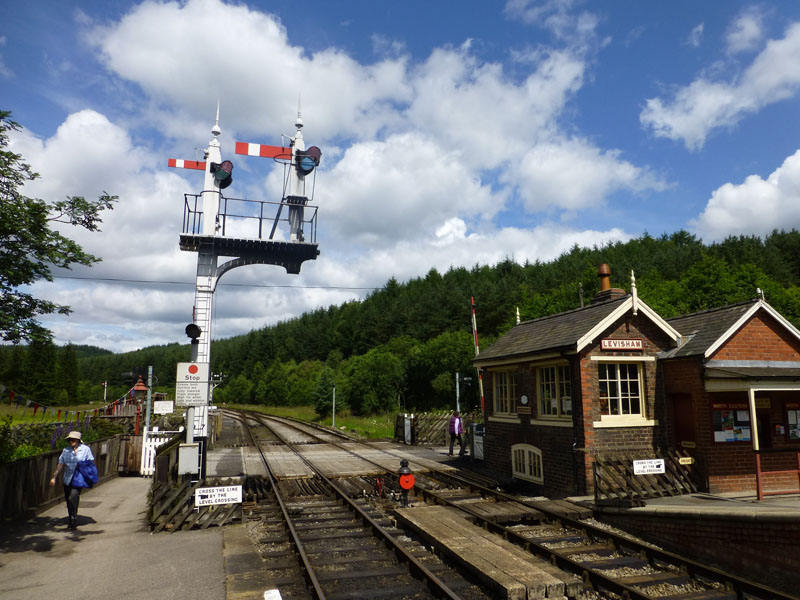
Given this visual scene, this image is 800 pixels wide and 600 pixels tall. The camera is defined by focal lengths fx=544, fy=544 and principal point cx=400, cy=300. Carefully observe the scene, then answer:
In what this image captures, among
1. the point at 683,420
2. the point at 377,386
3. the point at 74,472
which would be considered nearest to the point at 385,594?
the point at 74,472

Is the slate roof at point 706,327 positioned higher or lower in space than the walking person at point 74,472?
higher

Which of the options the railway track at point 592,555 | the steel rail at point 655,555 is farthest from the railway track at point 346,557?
the steel rail at point 655,555

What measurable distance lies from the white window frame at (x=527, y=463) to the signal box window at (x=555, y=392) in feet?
3.74

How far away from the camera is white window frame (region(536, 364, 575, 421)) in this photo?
13078 millimetres

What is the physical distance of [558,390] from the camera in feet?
44.3

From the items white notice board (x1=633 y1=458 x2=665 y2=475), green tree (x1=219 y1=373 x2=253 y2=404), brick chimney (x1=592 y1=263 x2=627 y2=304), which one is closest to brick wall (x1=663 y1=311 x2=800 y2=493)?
white notice board (x1=633 y1=458 x2=665 y2=475)

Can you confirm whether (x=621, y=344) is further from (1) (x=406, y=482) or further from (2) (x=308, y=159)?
(2) (x=308, y=159)

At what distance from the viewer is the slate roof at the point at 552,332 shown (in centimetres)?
1303

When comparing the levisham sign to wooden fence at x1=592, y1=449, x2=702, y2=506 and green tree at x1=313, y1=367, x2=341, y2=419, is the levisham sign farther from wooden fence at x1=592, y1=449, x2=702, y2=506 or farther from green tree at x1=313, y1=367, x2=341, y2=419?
green tree at x1=313, y1=367, x2=341, y2=419

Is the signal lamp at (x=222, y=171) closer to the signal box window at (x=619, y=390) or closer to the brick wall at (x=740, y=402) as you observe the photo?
the signal box window at (x=619, y=390)

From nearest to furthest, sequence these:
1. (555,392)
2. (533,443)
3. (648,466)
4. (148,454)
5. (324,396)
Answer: (648,466) → (555,392) → (533,443) → (148,454) → (324,396)

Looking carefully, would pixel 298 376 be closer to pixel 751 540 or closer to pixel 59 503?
pixel 59 503

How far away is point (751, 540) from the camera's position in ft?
27.7

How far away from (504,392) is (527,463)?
2.34 meters
